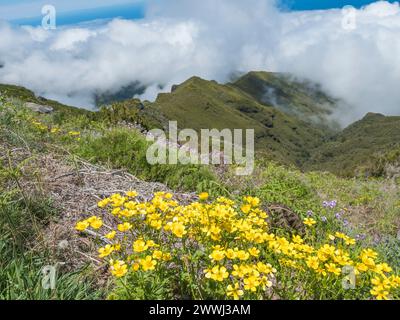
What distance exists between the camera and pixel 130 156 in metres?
6.90

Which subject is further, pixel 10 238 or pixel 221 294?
pixel 10 238

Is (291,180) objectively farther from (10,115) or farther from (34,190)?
(10,115)

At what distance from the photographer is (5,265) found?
11.7ft

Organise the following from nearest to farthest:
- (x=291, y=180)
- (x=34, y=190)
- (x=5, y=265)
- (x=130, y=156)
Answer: (x=5, y=265) < (x=34, y=190) < (x=130, y=156) < (x=291, y=180)

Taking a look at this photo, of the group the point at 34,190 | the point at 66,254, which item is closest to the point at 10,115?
the point at 34,190

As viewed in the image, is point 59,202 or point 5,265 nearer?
point 5,265

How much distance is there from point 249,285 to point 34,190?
310 centimetres

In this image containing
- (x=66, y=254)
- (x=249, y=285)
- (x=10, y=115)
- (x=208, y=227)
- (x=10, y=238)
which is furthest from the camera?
(x=10, y=115)

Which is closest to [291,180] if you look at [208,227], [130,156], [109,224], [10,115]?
[130,156]

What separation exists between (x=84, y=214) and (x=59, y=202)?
0.38 metres

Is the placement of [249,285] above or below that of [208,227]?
below

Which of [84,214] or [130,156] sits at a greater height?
[130,156]
